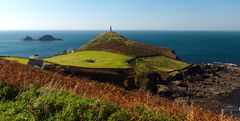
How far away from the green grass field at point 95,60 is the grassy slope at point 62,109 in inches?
2193

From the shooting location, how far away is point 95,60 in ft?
258

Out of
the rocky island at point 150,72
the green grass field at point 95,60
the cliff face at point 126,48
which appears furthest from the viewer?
the cliff face at point 126,48

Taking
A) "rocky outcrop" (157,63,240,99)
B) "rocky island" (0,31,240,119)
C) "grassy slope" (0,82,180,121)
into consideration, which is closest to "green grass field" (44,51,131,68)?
"rocky island" (0,31,240,119)

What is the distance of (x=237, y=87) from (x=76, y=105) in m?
64.6

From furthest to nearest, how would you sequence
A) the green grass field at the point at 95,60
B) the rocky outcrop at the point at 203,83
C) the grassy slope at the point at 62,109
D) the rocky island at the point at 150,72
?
the green grass field at the point at 95,60 < the rocky outcrop at the point at 203,83 < the rocky island at the point at 150,72 < the grassy slope at the point at 62,109

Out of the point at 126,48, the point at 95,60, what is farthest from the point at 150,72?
the point at 126,48

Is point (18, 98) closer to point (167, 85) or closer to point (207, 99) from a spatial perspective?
point (207, 99)

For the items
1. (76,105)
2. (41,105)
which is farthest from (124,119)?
(41,105)

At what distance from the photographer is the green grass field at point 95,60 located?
7138 cm

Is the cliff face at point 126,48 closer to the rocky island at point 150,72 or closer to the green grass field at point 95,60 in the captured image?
the rocky island at point 150,72

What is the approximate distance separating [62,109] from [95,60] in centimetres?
6718

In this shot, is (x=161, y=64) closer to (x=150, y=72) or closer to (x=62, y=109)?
(x=150, y=72)

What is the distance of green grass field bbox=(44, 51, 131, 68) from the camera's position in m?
71.4

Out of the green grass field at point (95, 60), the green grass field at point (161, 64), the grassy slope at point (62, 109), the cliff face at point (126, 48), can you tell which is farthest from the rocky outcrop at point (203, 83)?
the grassy slope at point (62, 109)
